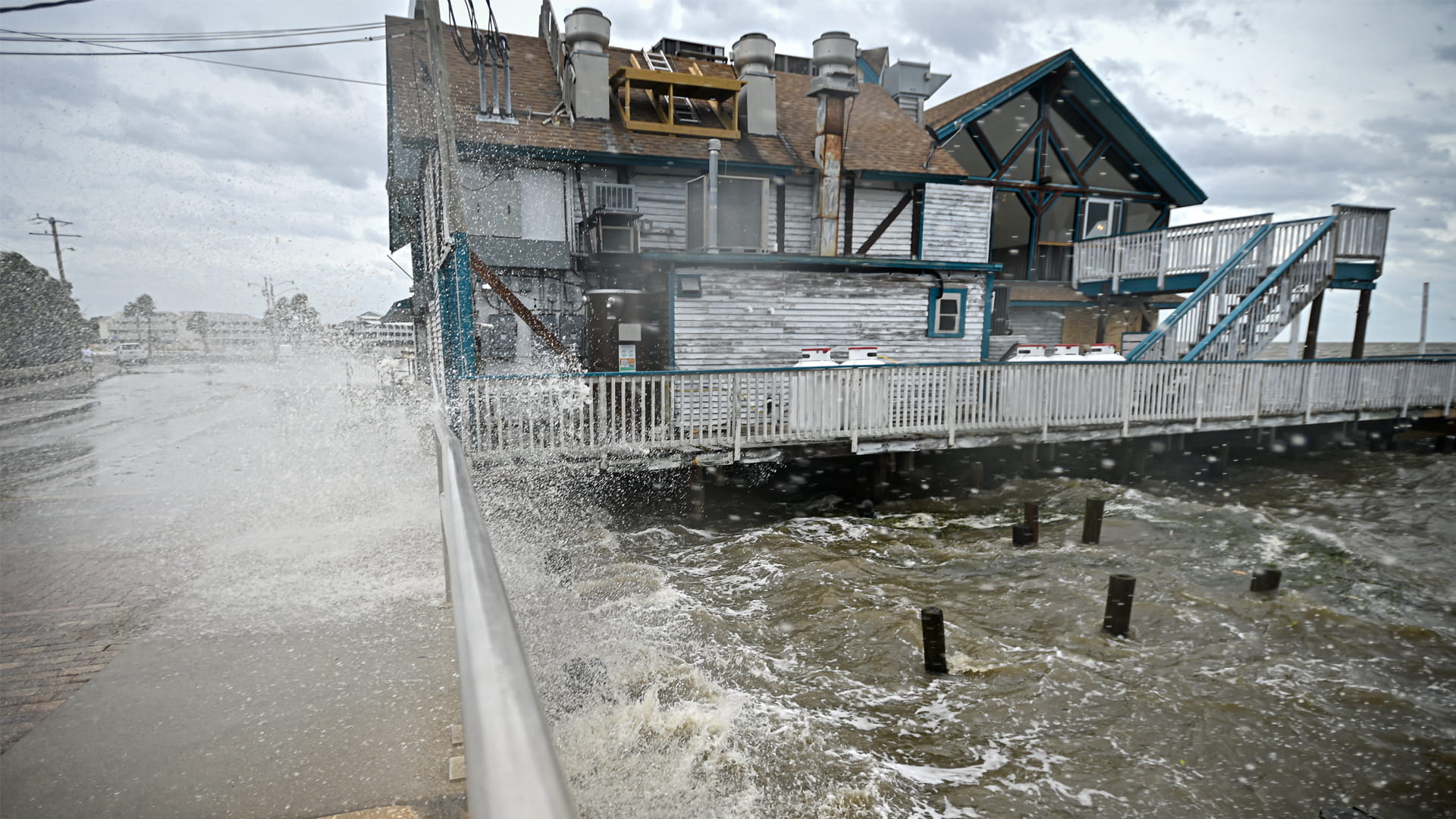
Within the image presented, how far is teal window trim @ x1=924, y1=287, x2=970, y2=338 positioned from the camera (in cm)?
1706

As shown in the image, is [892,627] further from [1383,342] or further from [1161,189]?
[1383,342]

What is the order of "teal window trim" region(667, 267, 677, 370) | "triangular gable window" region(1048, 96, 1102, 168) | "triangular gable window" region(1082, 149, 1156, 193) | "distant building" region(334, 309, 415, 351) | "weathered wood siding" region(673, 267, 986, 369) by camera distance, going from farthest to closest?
"distant building" region(334, 309, 415, 351), "triangular gable window" region(1082, 149, 1156, 193), "triangular gable window" region(1048, 96, 1102, 168), "weathered wood siding" region(673, 267, 986, 369), "teal window trim" region(667, 267, 677, 370)

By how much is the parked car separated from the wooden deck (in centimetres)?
6429

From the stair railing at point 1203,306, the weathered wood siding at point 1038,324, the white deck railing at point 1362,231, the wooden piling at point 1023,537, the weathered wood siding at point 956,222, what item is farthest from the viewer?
the weathered wood siding at point 1038,324

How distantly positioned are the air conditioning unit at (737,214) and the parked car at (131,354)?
198 ft

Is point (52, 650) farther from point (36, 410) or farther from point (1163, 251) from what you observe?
point (1163, 251)

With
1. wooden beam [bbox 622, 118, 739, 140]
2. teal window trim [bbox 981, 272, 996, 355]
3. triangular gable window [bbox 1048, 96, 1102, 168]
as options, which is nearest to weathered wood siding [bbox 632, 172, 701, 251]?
wooden beam [bbox 622, 118, 739, 140]

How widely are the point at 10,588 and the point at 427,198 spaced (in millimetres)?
11609

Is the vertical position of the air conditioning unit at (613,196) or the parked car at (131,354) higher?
the air conditioning unit at (613,196)

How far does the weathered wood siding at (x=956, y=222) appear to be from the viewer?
66.1ft

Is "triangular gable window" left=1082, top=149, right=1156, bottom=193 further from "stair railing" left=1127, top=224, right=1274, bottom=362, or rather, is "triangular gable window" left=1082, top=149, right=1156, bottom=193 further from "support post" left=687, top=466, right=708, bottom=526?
"support post" left=687, top=466, right=708, bottom=526

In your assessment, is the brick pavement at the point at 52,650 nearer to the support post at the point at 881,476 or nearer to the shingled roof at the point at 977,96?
the support post at the point at 881,476

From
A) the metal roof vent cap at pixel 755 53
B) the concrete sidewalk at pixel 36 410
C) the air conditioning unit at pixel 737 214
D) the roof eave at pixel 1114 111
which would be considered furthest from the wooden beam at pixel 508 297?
the roof eave at pixel 1114 111

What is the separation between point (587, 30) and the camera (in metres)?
17.2
